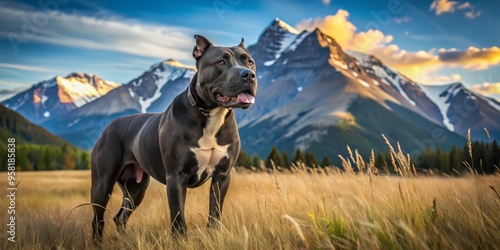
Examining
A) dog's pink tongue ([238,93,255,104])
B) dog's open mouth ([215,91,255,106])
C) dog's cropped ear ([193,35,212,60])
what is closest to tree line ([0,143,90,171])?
dog's cropped ear ([193,35,212,60])

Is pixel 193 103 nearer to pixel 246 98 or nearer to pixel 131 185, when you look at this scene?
pixel 246 98

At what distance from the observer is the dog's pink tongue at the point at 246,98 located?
502 cm

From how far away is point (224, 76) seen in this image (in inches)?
206

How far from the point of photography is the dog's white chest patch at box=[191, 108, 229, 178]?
215 inches

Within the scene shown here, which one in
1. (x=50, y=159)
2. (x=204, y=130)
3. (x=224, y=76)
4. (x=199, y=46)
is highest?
(x=199, y=46)

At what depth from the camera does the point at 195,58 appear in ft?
19.2

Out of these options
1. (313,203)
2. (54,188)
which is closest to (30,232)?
(313,203)

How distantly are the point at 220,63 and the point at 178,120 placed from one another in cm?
91

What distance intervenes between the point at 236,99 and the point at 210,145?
0.75 metres

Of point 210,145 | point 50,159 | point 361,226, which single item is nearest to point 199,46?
point 210,145

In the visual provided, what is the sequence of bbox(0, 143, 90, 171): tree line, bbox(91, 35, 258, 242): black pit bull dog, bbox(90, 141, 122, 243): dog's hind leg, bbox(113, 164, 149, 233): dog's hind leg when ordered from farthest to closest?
bbox(0, 143, 90, 171): tree line, bbox(113, 164, 149, 233): dog's hind leg, bbox(90, 141, 122, 243): dog's hind leg, bbox(91, 35, 258, 242): black pit bull dog

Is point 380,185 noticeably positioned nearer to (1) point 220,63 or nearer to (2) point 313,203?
(2) point 313,203

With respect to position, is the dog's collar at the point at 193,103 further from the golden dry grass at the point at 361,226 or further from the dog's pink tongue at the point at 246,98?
the golden dry grass at the point at 361,226

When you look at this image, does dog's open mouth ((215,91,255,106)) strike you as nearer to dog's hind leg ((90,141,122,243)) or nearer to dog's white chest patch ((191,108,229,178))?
dog's white chest patch ((191,108,229,178))
